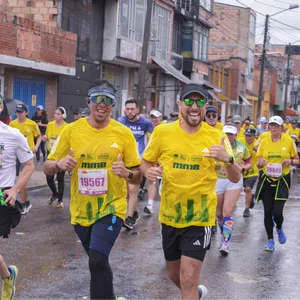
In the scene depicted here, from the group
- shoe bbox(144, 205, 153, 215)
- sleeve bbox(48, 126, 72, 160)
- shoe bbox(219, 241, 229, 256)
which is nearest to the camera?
sleeve bbox(48, 126, 72, 160)

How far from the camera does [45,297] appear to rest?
6.32 m

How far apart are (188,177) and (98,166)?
75cm

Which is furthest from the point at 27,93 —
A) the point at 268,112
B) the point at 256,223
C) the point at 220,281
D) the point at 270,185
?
the point at 268,112

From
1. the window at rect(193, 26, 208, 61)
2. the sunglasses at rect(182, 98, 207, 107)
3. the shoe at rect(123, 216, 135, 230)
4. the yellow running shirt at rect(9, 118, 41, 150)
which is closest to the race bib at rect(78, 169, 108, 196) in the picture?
the sunglasses at rect(182, 98, 207, 107)

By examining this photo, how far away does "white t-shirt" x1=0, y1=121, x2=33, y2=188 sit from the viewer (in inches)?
231

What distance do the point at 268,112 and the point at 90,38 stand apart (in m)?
48.8

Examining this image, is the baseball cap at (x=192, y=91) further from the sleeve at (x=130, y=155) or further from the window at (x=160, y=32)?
the window at (x=160, y=32)

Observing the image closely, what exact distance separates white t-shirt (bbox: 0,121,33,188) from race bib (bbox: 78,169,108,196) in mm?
672

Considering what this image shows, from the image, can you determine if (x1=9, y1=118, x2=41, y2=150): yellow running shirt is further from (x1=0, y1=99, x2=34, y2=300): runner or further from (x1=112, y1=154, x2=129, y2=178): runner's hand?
(x1=112, y1=154, x2=129, y2=178): runner's hand

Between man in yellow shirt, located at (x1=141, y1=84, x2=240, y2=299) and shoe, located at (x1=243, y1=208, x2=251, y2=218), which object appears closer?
man in yellow shirt, located at (x1=141, y1=84, x2=240, y2=299)

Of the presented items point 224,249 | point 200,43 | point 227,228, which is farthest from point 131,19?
point 224,249

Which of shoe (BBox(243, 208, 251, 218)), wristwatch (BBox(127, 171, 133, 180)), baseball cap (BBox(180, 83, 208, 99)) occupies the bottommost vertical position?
shoe (BBox(243, 208, 251, 218))

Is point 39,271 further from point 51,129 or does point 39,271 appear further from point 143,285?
point 51,129

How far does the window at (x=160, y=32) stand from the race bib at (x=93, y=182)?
29996mm
